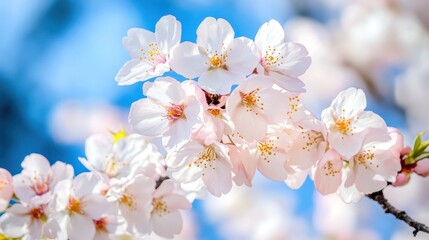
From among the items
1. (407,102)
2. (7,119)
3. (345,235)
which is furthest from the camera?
(7,119)

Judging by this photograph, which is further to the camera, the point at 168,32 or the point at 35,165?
the point at 35,165

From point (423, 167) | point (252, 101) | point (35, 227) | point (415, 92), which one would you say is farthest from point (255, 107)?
point (415, 92)

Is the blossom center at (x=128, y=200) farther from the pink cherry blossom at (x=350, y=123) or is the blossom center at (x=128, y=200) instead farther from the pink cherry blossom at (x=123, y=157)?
the pink cherry blossom at (x=350, y=123)

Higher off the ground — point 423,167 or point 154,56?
point 154,56

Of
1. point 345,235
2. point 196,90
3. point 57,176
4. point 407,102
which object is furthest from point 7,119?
point 196,90

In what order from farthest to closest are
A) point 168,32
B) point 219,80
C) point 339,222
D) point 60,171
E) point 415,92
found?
point 339,222 < point 415,92 < point 60,171 < point 168,32 < point 219,80

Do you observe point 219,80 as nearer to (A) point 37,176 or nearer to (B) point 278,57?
(B) point 278,57

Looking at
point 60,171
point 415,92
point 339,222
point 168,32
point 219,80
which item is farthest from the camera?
point 339,222

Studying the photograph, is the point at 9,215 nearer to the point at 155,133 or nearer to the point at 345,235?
the point at 155,133
